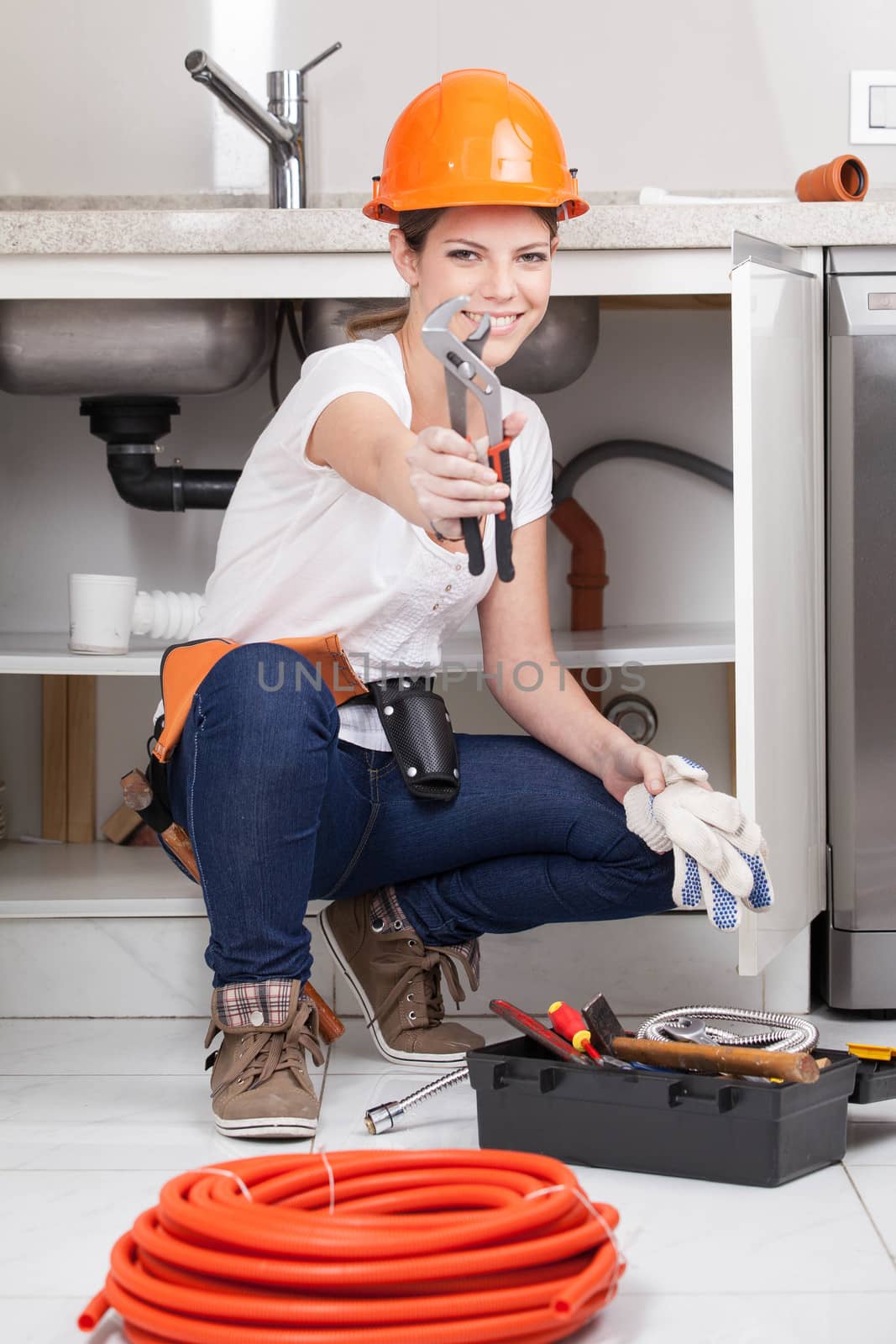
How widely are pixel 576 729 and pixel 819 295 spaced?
60 centimetres

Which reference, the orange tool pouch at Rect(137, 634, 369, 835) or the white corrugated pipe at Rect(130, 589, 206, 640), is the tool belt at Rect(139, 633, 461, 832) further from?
the white corrugated pipe at Rect(130, 589, 206, 640)

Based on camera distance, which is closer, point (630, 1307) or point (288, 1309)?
point (288, 1309)

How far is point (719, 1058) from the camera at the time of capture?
1.22m

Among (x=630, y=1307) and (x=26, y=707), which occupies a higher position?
(x=26, y=707)

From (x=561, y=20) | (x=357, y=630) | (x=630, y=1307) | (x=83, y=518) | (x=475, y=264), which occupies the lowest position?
(x=630, y=1307)

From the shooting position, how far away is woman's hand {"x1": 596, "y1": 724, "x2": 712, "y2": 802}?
4.63 feet

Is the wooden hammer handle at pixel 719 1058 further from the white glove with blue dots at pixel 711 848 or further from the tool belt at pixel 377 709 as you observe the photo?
the tool belt at pixel 377 709

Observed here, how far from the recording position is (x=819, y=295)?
1.65m

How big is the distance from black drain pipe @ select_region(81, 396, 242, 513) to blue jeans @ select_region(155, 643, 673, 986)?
2.12ft

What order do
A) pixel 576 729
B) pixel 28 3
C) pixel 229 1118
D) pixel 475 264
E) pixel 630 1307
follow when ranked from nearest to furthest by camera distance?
pixel 630 1307
pixel 229 1118
pixel 475 264
pixel 576 729
pixel 28 3

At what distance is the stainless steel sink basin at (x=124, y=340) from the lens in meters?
1.74

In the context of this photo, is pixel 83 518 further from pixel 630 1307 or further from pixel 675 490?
pixel 630 1307

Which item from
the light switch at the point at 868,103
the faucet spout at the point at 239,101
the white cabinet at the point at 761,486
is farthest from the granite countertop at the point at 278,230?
the light switch at the point at 868,103

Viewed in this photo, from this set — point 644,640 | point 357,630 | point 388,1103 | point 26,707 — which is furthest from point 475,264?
point 26,707
